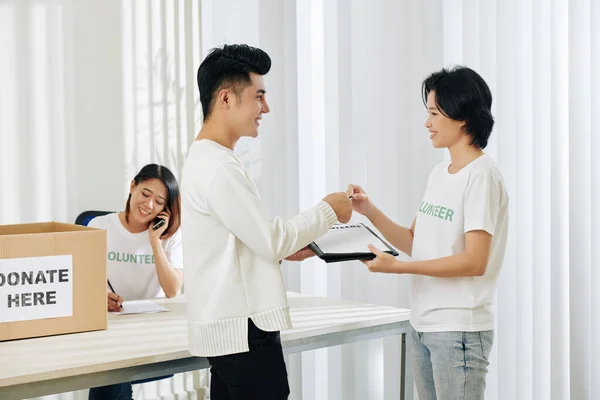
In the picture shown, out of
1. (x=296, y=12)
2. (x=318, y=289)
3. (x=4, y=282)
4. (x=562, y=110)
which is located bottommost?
(x=318, y=289)

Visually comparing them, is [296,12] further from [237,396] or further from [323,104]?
[237,396]

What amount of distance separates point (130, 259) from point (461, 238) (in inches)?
53.6

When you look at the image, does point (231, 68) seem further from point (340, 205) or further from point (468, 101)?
point (468, 101)

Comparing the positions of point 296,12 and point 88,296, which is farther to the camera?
point 296,12

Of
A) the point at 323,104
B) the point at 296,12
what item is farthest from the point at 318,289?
the point at 296,12

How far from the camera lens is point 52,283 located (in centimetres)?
178

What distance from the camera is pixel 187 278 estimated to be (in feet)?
5.13

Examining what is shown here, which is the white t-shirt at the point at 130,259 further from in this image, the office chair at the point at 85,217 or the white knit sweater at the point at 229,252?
the white knit sweater at the point at 229,252

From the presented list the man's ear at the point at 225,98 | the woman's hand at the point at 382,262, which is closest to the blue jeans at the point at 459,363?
the woman's hand at the point at 382,262

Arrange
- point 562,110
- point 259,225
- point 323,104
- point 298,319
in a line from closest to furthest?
point 259,225
point 298,319
point 562,110
point 323,104

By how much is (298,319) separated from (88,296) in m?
0.64

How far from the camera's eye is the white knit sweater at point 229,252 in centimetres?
146

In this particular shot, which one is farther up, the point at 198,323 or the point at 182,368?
the point at 198,323

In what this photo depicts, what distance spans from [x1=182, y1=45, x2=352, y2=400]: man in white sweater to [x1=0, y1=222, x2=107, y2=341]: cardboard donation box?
16.1 inches
